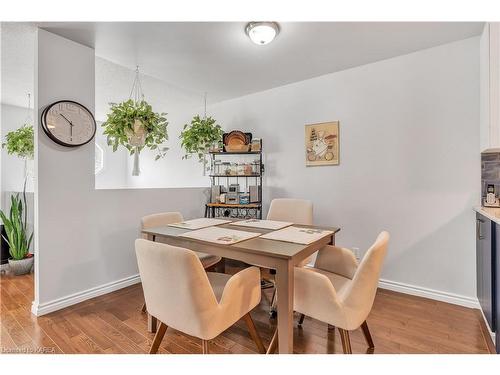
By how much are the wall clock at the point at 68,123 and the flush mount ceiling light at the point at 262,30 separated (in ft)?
5.41

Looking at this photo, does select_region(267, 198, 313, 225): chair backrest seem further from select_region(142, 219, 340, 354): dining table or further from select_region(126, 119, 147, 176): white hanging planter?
select_region(126, 119, 147, 176): white hanging planter

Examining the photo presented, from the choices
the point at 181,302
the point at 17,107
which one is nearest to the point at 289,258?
the point at 181,302

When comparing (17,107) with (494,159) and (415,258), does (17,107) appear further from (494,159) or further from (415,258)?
(494,159)

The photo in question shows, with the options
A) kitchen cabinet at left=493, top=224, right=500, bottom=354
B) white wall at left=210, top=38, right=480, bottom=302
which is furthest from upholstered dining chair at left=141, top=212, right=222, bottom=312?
kitchen cabinet at left=493, top=224, right=500, bottom=354

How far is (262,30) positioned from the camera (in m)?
1.96

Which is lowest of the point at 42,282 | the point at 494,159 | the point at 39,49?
the point at 42,282

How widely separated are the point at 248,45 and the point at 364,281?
2.11 metres

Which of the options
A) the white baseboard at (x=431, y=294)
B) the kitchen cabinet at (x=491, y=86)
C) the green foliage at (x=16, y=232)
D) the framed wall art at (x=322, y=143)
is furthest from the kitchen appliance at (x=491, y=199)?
the green foliage at (x=16, y=232)

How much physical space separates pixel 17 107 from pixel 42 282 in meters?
3.44

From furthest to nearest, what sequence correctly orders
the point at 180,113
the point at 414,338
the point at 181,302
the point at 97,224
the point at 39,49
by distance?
the point at 180,113
the point at 97,224
the point at 39,49
the point at 414,338
the point at 181,302

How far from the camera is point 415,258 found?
2.51 meters

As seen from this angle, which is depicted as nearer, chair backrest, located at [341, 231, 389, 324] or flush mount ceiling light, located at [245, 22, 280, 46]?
chair backrest, located at [341, 231, 389, 324]

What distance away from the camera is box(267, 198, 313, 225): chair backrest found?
2541mm

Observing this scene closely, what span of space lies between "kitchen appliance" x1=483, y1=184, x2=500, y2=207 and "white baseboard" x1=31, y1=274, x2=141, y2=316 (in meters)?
3.38
